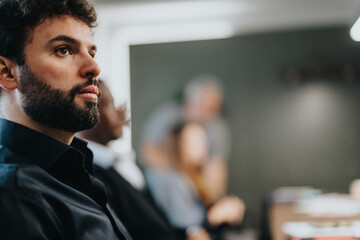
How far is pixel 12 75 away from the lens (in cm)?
106

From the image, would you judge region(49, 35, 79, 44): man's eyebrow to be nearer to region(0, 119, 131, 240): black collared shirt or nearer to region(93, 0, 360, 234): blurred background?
region(0, 119, 131, 240): black collared shirt

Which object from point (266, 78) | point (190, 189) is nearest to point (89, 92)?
point (190, 189)

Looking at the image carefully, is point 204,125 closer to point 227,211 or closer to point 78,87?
point 227,211

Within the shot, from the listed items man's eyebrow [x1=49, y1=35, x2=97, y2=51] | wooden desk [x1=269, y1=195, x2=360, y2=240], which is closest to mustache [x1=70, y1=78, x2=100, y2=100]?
man's eyebrow [x1=49, y1=35, x2=97, y2=51]

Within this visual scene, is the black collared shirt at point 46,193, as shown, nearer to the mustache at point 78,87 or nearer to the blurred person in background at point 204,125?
the mustache at point 78,87

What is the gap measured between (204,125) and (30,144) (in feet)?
12.3

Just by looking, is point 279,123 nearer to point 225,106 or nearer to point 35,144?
point 225,106

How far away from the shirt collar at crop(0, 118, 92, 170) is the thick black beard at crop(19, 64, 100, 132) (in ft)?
0.16

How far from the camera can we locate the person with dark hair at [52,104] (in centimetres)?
98

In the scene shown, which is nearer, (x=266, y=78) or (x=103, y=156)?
(x=103, y=156)

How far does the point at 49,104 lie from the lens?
3.44 feet

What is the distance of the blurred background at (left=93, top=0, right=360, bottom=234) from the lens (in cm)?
447

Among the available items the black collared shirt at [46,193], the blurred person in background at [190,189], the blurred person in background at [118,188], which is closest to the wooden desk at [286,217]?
the blurred person in background at [118,188]

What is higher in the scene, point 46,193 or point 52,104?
point 52,104
